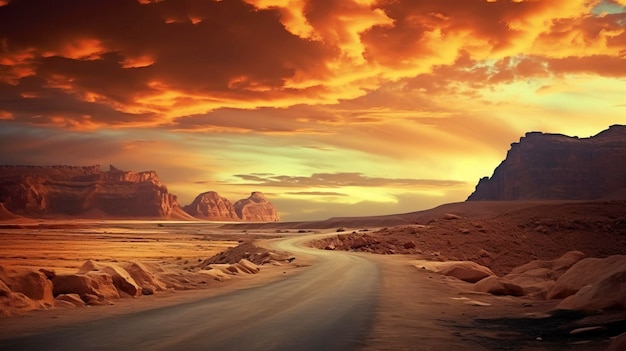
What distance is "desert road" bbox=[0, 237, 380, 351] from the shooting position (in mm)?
10469

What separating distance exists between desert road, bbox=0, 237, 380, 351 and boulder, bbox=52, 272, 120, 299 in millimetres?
3440

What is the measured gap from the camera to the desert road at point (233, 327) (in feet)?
34.3

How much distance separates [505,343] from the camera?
11.4 m

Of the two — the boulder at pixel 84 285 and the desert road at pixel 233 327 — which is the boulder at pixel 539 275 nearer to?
the desert road at pixel 233 327

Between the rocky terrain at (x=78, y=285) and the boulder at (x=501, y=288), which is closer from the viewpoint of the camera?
the rocky terrain at (x=78, y=285)

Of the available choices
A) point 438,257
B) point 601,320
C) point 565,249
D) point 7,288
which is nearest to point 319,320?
point 601,320

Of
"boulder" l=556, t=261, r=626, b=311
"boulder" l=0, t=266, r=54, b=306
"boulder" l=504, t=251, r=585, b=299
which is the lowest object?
"boulder" l=504, t=251, r=585, b=299

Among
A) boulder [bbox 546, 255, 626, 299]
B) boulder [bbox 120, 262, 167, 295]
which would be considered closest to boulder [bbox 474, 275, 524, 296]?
boulder [bbox 546, 255, 626, 299]

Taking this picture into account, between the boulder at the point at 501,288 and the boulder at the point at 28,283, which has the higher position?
the boulder at the point at 28,283

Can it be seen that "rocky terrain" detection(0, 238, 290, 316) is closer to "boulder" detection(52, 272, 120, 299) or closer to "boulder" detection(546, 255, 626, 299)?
"boulder" detection(52, 272, 120, 299)

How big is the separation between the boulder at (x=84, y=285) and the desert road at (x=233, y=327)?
3.44 meters

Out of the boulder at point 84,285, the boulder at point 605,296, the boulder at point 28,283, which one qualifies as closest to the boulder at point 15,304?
the boulder at point 28,283

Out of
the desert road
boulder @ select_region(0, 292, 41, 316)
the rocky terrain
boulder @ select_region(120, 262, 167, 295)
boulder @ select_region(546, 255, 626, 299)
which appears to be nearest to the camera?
the desert road

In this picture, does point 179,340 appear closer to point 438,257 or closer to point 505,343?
point 505,343
